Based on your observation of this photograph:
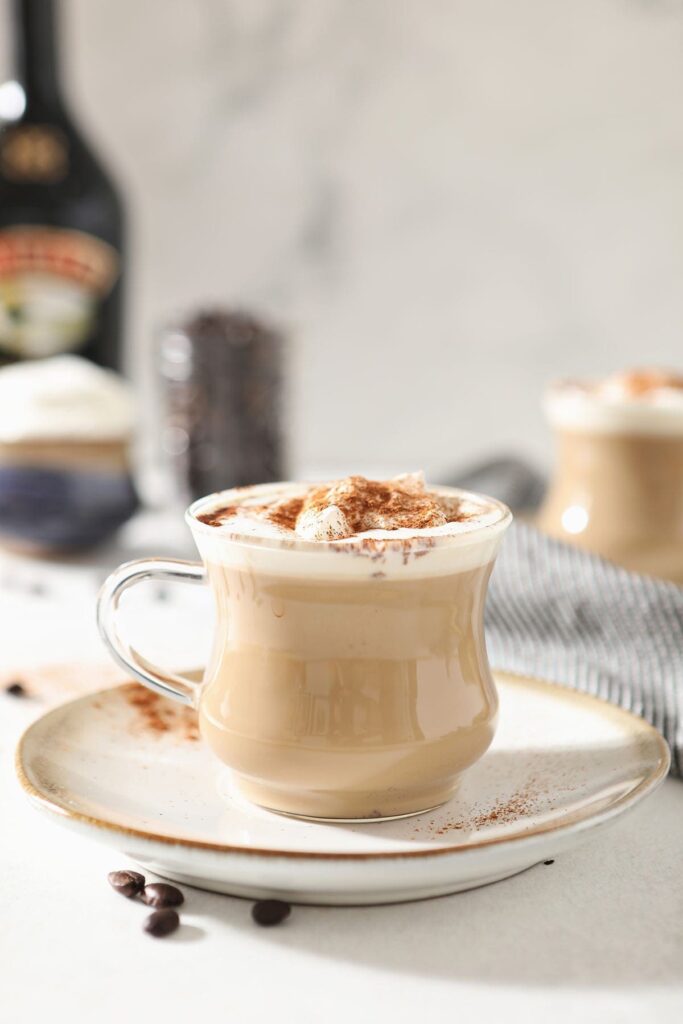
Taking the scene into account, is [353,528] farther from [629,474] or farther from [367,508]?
[629,474]

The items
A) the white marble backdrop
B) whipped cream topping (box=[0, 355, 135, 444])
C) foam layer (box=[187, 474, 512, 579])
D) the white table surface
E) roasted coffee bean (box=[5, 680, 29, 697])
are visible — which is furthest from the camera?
the white marble backdrop

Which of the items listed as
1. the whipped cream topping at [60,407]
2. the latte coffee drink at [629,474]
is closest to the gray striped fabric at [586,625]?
the latte coffee drink at [629,474]

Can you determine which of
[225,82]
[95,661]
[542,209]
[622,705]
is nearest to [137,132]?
[225,82]

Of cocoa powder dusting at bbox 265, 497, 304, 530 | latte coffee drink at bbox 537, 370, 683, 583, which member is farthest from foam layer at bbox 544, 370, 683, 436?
cocoa powder dusting at bbox 265, 497, 304, 530

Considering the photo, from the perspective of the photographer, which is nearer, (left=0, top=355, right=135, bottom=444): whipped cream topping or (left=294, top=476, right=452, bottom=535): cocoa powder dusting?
(left=294, top=476, right=452, bottom=535): cocoa powder dusting

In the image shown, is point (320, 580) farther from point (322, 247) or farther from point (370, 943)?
point (322, 247)

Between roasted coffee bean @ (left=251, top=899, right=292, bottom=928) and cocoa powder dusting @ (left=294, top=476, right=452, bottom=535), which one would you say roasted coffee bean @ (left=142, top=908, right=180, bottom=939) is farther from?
cocoa powder dusting @ (left=294, top=476, right=452, bottom=535)
